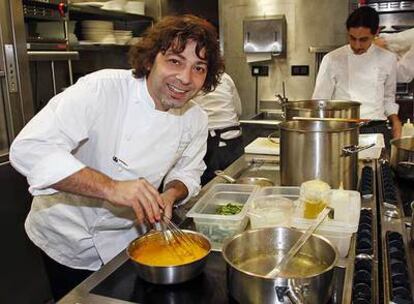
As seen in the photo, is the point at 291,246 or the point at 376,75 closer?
the point at 291,246

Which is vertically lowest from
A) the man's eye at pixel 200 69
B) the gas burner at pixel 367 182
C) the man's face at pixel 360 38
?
the gas burner at pixel 367 182

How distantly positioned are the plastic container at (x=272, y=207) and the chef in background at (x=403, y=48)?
2.44 metres

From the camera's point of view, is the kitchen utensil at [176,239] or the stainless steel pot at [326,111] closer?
the kitchen utensil at [176,239]

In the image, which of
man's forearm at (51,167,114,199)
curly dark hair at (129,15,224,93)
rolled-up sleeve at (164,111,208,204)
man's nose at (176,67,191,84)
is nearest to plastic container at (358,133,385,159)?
rolled-up sleeve at (164,111,208,204)

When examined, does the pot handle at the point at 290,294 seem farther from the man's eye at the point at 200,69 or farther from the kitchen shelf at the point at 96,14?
the kitchen shelf at the point at 96,14

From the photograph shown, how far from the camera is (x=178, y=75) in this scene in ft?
4.58

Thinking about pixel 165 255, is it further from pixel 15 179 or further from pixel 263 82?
pixel 263 82

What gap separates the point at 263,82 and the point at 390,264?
4.02 meters

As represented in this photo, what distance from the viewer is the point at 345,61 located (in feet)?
11.1

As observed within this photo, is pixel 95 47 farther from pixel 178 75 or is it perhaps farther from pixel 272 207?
pixel 272 207

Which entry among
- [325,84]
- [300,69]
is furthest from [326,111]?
[300,69]

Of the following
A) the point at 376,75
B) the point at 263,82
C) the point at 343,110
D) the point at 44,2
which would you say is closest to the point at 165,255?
the point at 343,110

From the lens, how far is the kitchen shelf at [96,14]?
10.4 feet

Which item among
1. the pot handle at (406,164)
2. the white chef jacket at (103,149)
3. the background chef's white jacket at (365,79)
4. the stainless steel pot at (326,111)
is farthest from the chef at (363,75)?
the white chef jacket at (103,149)
